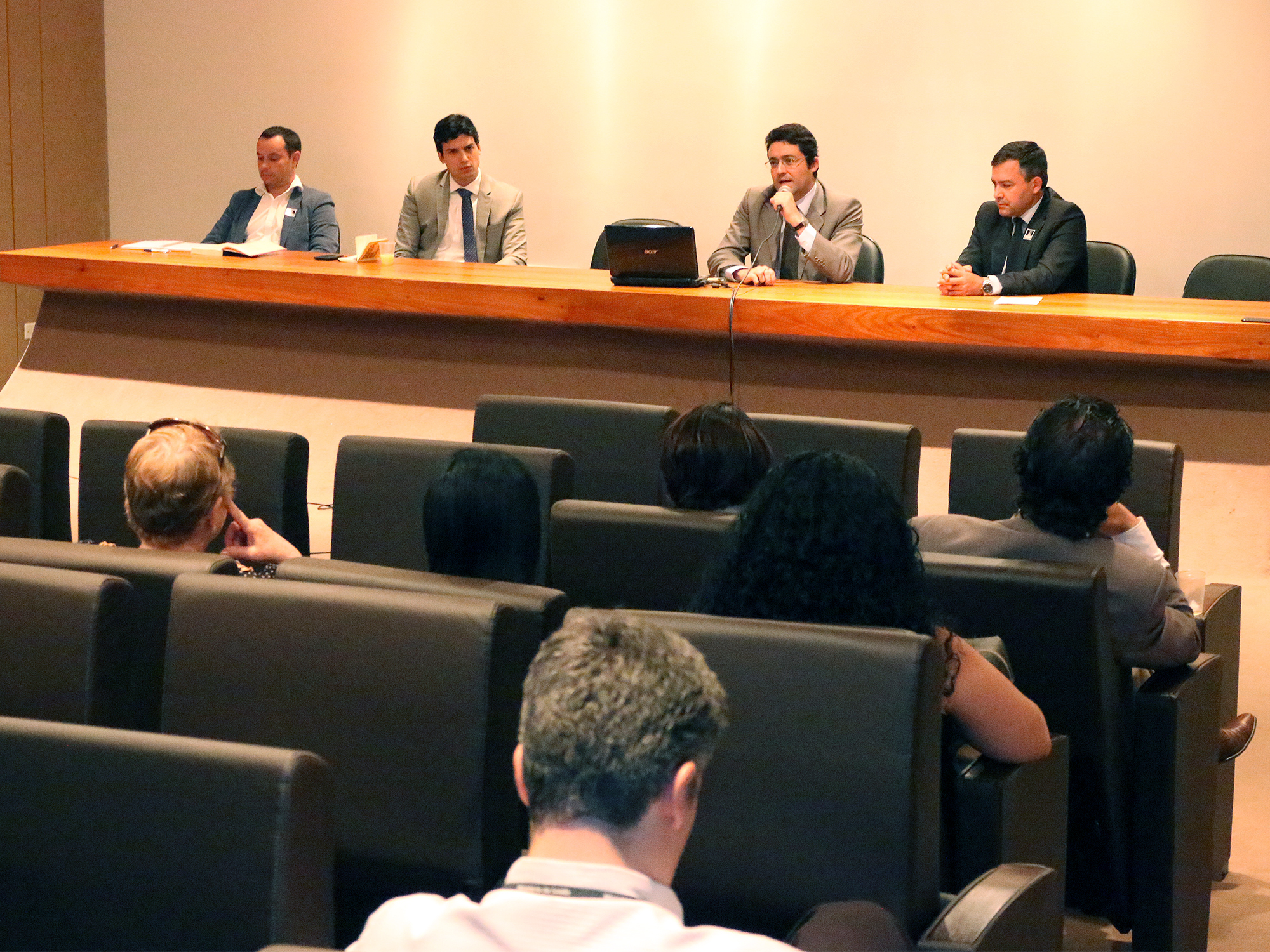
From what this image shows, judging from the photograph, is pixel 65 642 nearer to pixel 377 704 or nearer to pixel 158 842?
pixel 377 704

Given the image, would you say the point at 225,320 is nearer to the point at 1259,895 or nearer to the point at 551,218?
the point at 551,218

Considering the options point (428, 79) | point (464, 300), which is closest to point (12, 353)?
point (428, 79)

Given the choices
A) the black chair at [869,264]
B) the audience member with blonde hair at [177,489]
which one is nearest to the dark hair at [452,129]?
the black chair at [869,264]

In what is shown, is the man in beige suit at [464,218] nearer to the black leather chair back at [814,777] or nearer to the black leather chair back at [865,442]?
the black leather chair back at [865,442]

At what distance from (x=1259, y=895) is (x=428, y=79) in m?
5.82

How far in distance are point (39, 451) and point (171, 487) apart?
1.05 m

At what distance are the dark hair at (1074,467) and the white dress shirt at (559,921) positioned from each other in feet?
5.35

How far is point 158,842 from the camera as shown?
4.23 ft

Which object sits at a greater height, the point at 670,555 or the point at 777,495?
the point at 777,495

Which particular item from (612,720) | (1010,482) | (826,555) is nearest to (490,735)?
(826,555)

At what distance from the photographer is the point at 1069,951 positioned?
250 centimetres

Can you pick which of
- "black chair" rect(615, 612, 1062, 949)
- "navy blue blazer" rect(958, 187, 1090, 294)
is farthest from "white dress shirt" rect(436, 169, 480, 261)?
"black chair" rect(615, 612, 1062, 949)

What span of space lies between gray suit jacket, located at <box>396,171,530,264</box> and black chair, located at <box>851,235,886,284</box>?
1.46 m

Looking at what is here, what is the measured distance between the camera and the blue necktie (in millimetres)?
6156
